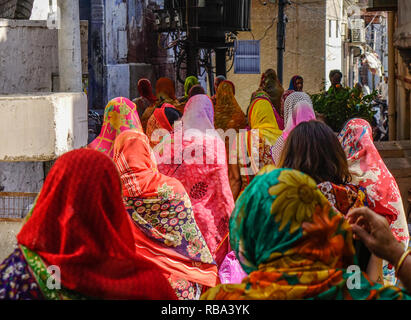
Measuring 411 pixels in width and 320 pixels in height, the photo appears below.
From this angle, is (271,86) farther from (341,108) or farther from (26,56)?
(26,56)

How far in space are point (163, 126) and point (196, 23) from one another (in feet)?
21.2

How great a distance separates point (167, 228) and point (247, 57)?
30.8 feet

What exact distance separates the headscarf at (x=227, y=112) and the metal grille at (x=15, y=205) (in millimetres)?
3462

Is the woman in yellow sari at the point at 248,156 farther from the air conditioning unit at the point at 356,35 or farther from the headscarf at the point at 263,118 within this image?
the air conditioning unit at the point at 356,35

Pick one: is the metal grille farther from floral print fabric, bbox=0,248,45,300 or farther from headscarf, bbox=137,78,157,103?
headscarf, bbox=137,78,157,103

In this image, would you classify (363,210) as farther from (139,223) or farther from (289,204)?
(139,223)

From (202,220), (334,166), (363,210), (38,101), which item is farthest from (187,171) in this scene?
(363,210)

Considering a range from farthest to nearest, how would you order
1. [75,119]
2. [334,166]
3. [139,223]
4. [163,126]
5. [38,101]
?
[163,126] → [75,119] → [38,101] → [139,223] → [334,166]

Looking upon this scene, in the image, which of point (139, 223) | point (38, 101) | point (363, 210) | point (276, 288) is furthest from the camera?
point (38, 101)

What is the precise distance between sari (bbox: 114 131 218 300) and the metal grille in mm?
925

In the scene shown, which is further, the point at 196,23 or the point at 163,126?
the point at 196,23

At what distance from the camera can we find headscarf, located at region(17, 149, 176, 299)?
214 centimetres

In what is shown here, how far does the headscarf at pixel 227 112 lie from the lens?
7.82 m

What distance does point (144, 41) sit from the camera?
51.9 ft
